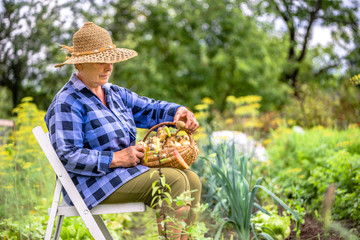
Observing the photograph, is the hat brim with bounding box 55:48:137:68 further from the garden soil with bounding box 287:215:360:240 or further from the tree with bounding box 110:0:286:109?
the tree with bounding box 110:0:286:109

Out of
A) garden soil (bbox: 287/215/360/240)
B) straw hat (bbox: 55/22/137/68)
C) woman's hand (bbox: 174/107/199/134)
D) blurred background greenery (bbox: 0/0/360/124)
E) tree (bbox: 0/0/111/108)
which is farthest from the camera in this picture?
blurred background greenery (bbox: 0/0/360/124)

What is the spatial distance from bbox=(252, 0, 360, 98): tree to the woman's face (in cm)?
1114

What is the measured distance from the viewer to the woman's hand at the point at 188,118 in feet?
8.23

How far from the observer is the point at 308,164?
429 centimetres

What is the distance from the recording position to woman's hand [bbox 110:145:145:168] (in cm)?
225

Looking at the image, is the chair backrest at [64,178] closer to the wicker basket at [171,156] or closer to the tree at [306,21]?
the wicker basket at [171,156]

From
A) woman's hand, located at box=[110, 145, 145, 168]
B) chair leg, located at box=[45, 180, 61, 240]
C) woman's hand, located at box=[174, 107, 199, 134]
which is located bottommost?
chair leg, located at box=[45, 180, 61, 240]

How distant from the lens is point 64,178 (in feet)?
7.34

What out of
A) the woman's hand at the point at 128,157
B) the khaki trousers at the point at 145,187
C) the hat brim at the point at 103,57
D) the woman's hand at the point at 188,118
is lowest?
the khaki trousers at the point at 145,187

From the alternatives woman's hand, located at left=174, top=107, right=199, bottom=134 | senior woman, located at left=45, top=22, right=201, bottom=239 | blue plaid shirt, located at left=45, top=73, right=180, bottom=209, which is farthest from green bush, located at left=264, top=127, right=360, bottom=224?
blue plaid shirt, located at left=45, top=73, right=180, bottom=209

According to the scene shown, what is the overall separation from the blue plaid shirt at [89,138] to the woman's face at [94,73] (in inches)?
1.8

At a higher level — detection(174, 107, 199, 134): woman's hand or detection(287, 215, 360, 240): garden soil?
detection(174, 107, 199, 134): woman's hand

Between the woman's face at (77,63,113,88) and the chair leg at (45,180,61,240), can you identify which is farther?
the woman's face at (77,63,113,88)

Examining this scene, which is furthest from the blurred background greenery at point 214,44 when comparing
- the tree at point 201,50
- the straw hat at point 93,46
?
the straw hat at point 93,46
